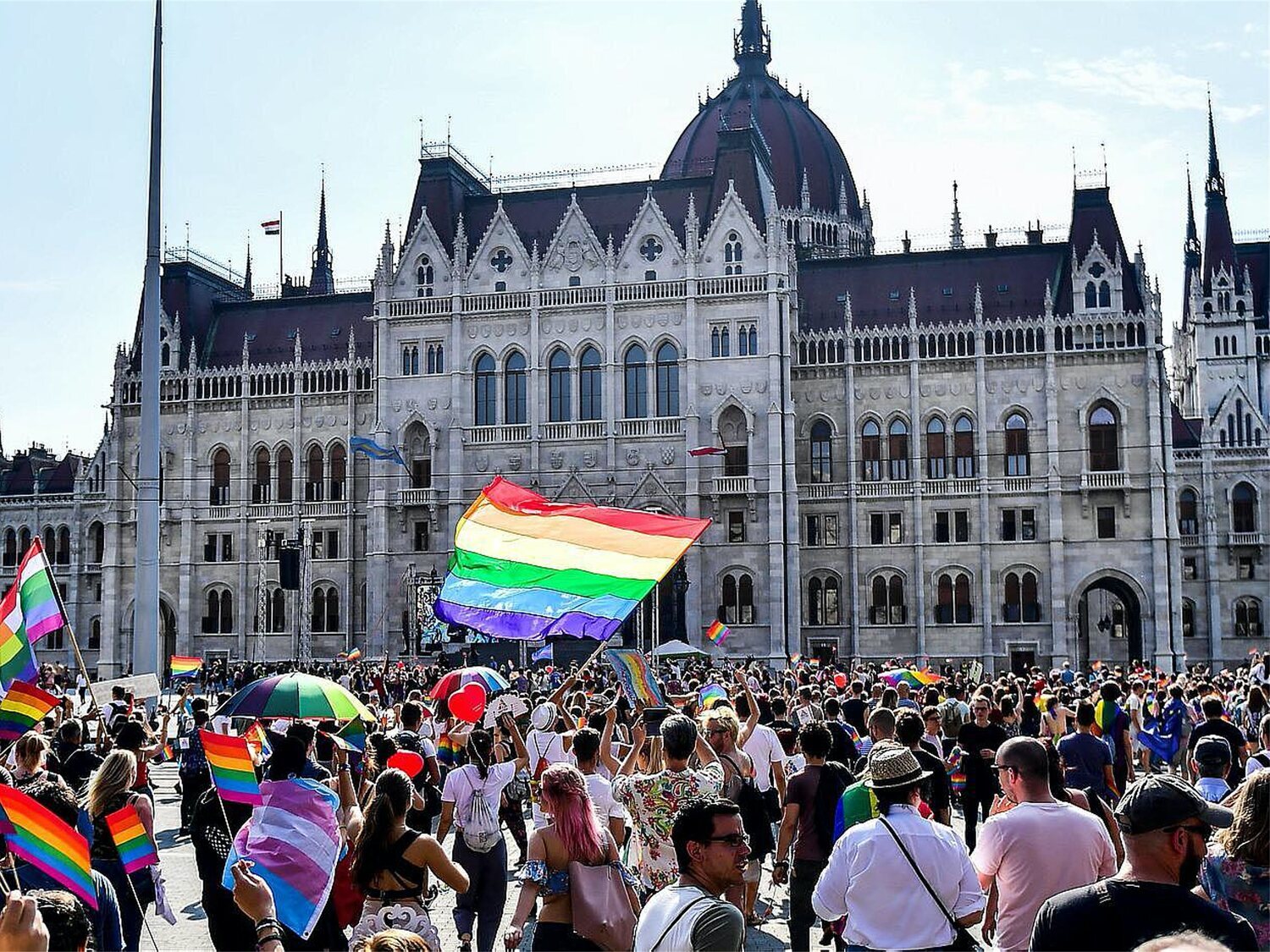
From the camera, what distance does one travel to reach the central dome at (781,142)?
68688mm

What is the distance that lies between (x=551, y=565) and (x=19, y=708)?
6348 millimetres

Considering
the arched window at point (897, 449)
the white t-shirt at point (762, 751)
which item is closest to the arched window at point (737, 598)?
the arched window at point (897, 449)

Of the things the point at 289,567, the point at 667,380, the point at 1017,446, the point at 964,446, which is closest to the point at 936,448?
the point at 964,446

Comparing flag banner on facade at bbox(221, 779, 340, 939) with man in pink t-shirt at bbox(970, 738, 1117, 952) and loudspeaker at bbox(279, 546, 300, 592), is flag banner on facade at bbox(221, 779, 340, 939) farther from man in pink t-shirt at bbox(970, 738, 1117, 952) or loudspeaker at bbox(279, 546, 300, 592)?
loudspeaker at bbox(279, 546, 300, 592)

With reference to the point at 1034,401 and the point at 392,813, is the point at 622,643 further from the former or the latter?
the point at 392,813

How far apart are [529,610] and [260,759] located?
3594mm

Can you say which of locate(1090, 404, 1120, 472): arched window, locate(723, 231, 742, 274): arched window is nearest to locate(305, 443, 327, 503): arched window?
locate(723, 231, 742, 274): arched window

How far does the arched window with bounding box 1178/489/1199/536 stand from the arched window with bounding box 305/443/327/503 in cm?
4009

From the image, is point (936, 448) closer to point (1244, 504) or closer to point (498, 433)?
point (498, 433)

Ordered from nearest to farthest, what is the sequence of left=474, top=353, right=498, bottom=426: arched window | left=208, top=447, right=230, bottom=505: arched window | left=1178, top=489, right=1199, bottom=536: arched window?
left=474, top=353, right=498, bottom=426: arched window, left=208, top=447, right=230, bottom=505: arched window, left=1178, top=489, right=1199, bottom=536: arched window

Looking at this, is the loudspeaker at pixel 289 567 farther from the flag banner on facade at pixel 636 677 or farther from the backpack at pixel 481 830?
the backpack at pixel 481 830

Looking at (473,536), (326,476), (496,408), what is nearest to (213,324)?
(326,476)

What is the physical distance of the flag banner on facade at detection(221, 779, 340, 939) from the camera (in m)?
7.58

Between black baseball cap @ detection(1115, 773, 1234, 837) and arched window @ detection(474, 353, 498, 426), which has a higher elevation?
arched window @ detection(474, 353, 498, 426)
